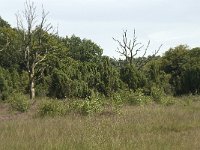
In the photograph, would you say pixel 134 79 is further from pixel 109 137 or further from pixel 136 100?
pixel 109 137

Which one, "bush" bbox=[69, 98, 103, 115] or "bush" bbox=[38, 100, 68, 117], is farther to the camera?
"bush" bbox=[38, 100, 68, 117]

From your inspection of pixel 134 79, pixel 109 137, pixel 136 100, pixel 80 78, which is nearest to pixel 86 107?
pixel 136 100

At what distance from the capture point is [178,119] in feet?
48.7

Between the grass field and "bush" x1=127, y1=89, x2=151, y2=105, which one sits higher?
"bush" x1=127, y1=89, x2=151, y2=105

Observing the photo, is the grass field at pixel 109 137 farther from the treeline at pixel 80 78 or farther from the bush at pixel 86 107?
the treeline at pixel 80 78

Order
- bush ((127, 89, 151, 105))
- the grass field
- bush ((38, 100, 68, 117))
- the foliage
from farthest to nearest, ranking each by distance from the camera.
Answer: the foliage
bush ((127, 89, 151, 105))
bush ((38, 100, 68, 117))
the grass field

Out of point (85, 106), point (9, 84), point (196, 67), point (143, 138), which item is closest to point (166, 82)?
point (196, 67)

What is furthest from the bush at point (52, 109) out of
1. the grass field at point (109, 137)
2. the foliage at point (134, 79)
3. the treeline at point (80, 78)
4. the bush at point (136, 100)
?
the foliage at point (134, 79)

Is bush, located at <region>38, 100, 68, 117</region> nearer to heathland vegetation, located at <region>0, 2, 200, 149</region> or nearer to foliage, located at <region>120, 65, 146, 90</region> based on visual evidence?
heathland vegetation, located at <region>0, 2, 200, 149</region>

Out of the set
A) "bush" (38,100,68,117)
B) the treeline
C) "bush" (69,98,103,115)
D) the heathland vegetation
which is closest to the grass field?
the heathland vegetation

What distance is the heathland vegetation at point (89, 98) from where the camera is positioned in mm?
10180

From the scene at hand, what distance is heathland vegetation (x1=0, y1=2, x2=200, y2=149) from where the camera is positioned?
10.2 meters

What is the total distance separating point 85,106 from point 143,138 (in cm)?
885

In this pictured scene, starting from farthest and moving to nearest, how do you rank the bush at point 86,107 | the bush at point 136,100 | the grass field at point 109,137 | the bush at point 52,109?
the bush at point 136,100 < the bush at point 52,109 < the bush at point 86,107 < the grass field at point 109,137
